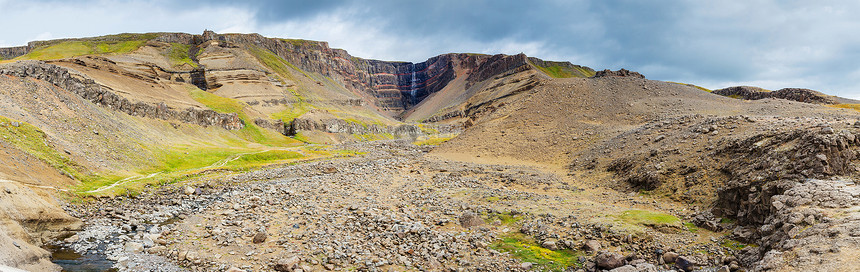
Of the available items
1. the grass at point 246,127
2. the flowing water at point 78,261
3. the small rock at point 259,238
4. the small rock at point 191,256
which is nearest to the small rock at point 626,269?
the small rock at point 259,238

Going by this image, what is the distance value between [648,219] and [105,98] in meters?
86.3

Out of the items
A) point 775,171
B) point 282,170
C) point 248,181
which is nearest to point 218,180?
point 248,181

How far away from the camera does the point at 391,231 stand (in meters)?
19.4

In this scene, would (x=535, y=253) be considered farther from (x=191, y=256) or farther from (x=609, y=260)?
(x=191, y=256)

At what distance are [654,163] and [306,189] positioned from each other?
2904cm

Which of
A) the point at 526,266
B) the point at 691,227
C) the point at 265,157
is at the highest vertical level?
the point at 691,227

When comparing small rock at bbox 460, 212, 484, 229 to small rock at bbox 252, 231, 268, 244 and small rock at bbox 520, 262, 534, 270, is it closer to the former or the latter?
small rock at bbox 520, 262, 534, 270

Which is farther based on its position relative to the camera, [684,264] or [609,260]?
[609,260]

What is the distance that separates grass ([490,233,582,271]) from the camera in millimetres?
15485

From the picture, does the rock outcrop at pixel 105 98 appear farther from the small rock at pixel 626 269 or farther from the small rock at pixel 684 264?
the small rock at pixel 684 264

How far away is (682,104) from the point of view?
53.7 meters

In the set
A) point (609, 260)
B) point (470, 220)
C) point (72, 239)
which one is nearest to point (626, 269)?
point (609, 260)

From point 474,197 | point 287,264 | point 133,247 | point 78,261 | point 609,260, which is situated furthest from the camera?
point 474,197

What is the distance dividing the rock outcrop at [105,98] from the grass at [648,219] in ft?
241
